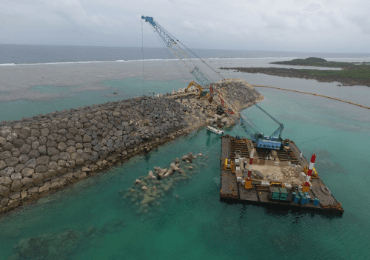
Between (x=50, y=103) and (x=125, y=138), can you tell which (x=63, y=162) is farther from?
(x=50, y=103)

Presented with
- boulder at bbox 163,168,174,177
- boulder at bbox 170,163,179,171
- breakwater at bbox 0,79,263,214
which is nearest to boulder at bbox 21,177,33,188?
breakwater at bbox 0,79,263,214

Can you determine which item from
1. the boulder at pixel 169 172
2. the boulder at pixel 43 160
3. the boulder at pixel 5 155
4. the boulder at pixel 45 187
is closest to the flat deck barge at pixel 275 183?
the boulder at pixel 169 172

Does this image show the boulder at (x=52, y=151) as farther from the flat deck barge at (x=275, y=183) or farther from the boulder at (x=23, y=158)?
the flat deck barge at (x=275, y=183)

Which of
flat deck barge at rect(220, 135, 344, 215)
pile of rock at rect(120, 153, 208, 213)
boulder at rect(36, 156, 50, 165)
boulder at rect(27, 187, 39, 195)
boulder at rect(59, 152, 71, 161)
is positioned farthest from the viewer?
boulder at rect(59, 152, 71, 161)

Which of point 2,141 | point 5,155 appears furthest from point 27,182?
point 2,141

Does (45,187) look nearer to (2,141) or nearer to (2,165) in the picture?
(2,165)

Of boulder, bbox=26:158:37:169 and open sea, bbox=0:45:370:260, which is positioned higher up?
boulder, bbox=26:158:37:169

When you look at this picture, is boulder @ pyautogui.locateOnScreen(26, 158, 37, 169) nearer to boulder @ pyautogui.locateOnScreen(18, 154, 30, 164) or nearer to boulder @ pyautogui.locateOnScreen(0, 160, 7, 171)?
boulder @ pyautogui.locateOnScreen(18, 154, 30, 164)
